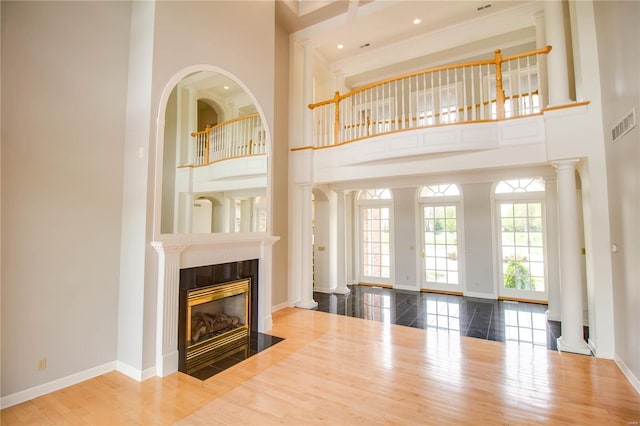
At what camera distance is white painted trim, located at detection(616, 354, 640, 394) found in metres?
2.76

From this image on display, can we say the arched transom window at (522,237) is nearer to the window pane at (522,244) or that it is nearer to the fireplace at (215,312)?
the window pane at (522,244)

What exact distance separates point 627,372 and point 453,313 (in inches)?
96.8

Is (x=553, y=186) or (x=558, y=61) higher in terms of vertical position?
(x=558, y=61)

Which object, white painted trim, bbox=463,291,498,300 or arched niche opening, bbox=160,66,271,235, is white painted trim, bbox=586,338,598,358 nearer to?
white painted trim, bbox=463,291,498,300

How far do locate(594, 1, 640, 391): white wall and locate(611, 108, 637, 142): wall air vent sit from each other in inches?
2.0

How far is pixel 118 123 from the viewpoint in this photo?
10.6 feet

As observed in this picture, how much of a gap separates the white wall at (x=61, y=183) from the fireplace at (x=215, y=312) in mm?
722

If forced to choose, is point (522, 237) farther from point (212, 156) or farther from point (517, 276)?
point (212, 156)

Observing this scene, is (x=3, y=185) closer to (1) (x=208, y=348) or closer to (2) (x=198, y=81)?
(2) (x=198, y=81)

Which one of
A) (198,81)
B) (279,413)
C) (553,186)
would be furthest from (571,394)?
(198,81)

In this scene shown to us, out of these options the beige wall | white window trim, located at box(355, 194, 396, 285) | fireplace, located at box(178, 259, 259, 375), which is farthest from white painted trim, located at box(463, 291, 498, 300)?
fireplace, located at box(178, 259, 259, 375)

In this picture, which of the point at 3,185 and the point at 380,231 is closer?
the point at 3,185

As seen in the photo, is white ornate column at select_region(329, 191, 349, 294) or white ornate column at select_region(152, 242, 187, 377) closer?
white ornate column at select_region(152, 242, 187, 377)

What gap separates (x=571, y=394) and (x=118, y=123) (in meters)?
5.16
